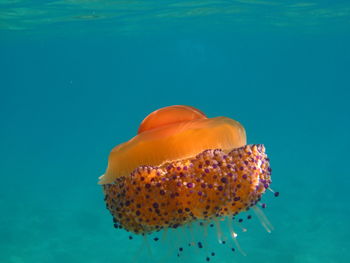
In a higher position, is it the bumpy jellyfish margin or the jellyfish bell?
the jellyfish bell

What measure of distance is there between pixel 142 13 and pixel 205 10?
325 cm

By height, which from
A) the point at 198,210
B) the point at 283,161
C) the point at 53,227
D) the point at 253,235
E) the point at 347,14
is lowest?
the point at 198,210

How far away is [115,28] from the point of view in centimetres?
2619

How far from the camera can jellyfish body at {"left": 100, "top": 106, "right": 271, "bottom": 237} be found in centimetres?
181

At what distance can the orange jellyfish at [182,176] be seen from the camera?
5.94 feet

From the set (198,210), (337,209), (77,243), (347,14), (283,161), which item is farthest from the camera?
→ (283,161)

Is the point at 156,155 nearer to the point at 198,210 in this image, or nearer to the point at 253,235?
the point at 198,210

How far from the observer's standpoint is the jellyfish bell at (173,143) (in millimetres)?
1824

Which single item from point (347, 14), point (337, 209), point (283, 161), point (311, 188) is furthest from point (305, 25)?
point (337, 209)

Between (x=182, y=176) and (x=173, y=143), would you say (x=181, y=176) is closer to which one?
(x=182, y=176)

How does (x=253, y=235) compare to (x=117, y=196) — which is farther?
(x=253, y=235)

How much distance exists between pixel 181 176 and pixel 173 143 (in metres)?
0.16

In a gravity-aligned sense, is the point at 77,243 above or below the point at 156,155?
above

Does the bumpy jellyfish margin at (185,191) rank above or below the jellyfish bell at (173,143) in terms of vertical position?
below
